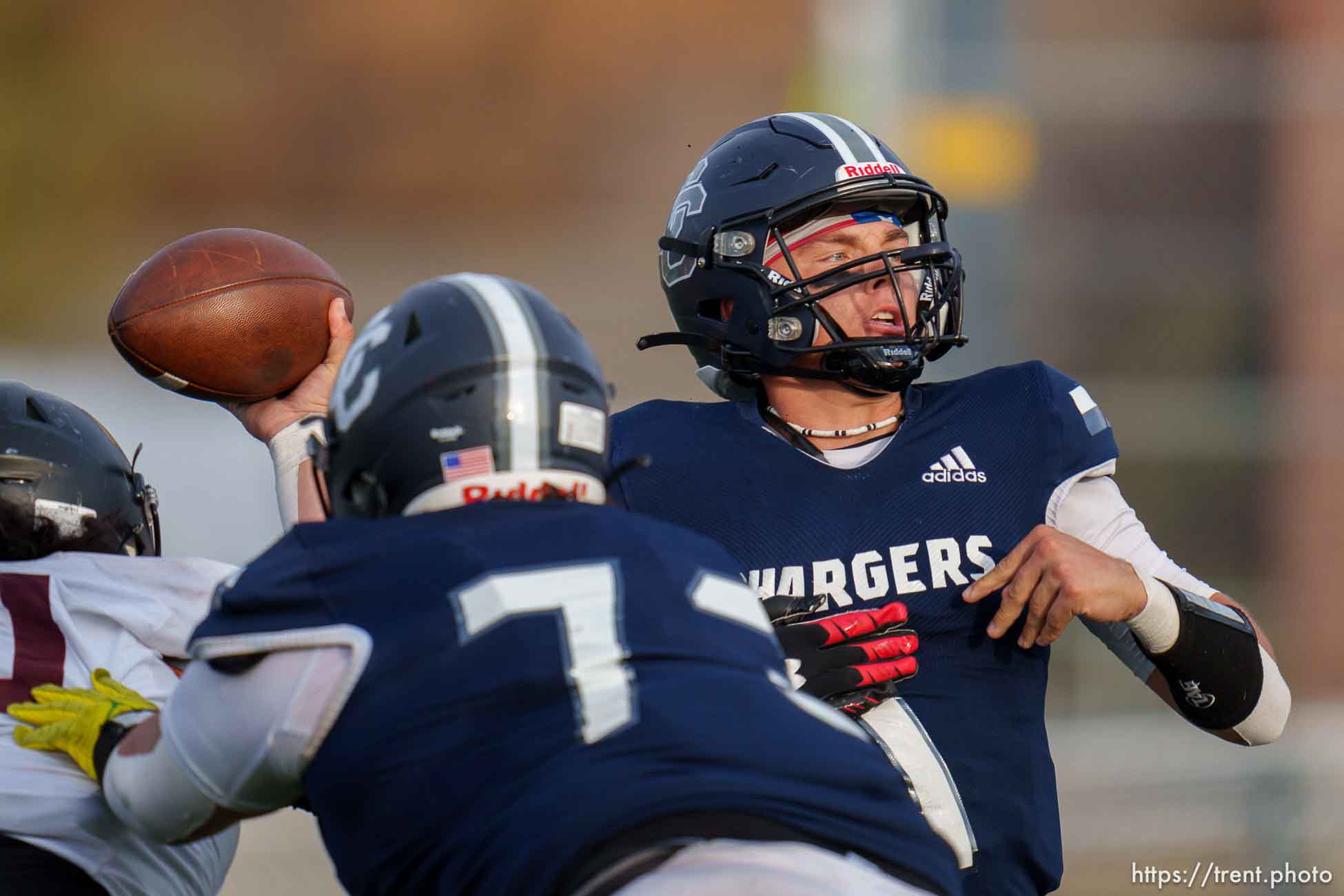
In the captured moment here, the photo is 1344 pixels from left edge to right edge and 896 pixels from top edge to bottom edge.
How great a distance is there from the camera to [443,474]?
6.79 feet

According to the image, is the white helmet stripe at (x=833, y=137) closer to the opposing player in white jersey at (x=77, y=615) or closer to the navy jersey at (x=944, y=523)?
the navy jersey at (x=944, y=523)

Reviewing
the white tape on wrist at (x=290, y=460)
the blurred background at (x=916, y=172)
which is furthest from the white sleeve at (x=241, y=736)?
the blurred background at (x=916, y=172)

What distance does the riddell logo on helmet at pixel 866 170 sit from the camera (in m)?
3.03

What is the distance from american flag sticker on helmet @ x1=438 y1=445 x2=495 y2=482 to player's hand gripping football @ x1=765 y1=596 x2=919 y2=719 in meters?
0.71

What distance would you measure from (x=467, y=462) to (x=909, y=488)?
41.1 inches

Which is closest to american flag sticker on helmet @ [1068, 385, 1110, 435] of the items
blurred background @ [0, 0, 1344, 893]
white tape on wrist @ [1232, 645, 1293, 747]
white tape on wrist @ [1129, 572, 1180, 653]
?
white tape on wrist @ [1129, 572, 1180, 653]

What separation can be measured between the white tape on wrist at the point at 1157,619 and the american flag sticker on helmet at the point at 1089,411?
370 mm

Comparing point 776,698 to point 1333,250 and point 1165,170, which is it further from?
point 1165,170

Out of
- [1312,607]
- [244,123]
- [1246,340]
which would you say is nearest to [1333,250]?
[1246,340]

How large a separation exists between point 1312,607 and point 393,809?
950 cm

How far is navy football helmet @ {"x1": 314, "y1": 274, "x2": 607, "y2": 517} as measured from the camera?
2.08 metres

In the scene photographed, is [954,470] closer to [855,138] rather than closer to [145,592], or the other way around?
[855,138]

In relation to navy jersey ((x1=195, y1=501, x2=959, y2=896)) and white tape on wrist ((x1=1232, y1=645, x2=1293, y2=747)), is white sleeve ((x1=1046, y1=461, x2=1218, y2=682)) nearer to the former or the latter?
white tape on wrist ((x1=1232, y1=645, x2=1293, y2=747))

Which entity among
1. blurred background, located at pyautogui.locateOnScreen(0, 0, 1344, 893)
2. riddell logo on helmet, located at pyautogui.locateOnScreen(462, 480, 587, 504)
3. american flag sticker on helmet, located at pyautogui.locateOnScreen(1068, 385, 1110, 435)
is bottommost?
blurred background, located at pyautogui.locateOnScreen(0, 0, 1344, 893)
